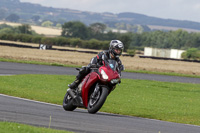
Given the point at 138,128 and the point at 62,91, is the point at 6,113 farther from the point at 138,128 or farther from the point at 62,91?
the point at 62,91

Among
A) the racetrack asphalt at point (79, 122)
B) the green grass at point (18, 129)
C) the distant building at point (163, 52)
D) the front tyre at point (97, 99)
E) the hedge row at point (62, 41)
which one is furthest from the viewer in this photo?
the distant building at point (163, 52)

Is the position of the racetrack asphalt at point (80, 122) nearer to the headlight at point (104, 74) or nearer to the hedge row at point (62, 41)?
the headlight at point (104, 74)

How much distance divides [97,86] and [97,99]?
1.07ft

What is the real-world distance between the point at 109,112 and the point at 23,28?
119m

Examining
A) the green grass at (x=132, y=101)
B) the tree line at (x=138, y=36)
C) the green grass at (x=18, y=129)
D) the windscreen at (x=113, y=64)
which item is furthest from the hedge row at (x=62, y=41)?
the green grass at (x=18, y=129)

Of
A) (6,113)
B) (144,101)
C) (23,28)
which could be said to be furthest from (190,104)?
(23,28)

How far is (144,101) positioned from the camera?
17750 mm

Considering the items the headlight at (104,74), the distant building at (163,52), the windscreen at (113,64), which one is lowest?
the distant building at (163,52)

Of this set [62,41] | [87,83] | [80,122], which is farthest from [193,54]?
[80,122]

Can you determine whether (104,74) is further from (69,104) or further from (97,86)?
(69,104)

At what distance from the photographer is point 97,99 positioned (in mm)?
11641

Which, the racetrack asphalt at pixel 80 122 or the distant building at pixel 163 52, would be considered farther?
the distant building at pixel 163 52

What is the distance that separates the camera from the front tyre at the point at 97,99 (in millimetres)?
11453

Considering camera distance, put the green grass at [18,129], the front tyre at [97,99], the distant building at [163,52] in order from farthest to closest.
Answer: the distant building at [163,52]
the front tyre at [97,99]
the green grass at [18,129]
